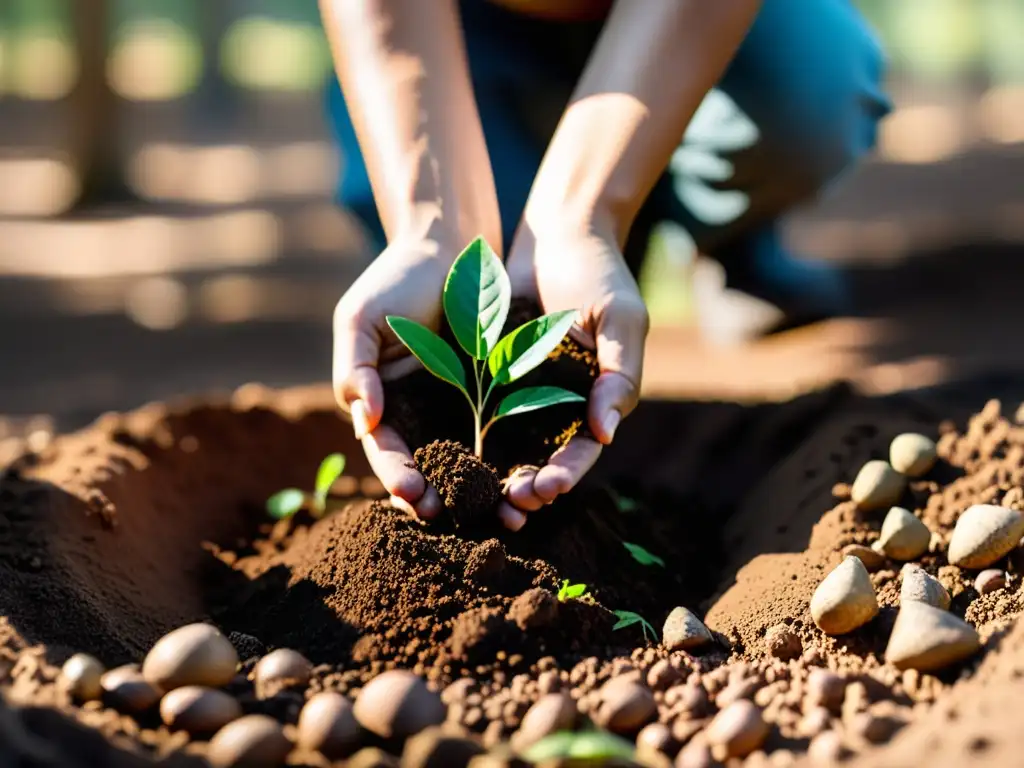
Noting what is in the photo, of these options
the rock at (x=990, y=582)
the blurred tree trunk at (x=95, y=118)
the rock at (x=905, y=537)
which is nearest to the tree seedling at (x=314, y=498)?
the rock at (x=905, y=537)

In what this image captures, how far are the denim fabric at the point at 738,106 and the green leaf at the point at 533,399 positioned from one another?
96 cm

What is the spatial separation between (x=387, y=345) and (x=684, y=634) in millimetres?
591

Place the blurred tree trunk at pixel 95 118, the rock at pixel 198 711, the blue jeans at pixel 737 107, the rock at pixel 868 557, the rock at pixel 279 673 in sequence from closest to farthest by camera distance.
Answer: the rock at pixel 198 711, the rock at pixel 279 673, the rock at pixel 868 557, the blue jeans at pixel 737 107, the blurred tree trunk at pixel 95 118

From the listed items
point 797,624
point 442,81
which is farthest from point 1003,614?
point 442,81

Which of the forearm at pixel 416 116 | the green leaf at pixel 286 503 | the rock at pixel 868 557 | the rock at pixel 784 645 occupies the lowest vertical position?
the green leaf at pixel 286 503

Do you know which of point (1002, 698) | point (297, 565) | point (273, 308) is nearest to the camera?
point (1002, 698)

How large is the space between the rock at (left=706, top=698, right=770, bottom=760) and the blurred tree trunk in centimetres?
611

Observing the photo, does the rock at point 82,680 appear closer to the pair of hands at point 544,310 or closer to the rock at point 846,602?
the pair of hands at point 544,310

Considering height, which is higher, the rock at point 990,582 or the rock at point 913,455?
the rock at point 913,455

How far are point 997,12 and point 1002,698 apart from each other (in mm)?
12635

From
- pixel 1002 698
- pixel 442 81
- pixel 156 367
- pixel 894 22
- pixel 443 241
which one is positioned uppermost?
pixel 894 22

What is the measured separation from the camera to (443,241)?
1.68 m

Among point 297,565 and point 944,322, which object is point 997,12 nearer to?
point 944,322

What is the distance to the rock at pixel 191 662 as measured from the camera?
3.79 ft
